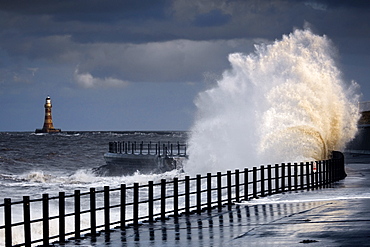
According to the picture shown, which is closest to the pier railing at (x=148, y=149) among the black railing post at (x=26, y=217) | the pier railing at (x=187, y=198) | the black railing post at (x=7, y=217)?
the pier railing at (x=187, y=198)

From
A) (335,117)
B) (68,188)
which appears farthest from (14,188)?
(335,117)

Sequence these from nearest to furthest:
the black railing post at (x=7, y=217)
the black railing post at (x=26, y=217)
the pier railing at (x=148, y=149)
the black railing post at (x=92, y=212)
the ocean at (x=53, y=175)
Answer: the black railing post at (x=7, y=217)
the black railing post at (x=26, y=217)
the black railing post at (x=92, y=212)
the ocean at (x=53, y=175)
the pier railing at (x=148, y=149)

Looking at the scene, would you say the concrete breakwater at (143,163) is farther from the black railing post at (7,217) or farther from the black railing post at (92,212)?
the black railing post at (7,217)

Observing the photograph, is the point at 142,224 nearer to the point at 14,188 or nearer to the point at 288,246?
the point at 288,246

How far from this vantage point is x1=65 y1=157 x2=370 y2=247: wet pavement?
41.3 feet

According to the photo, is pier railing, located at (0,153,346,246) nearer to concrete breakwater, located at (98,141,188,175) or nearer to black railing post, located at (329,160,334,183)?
black railing post, located at (329,160,334,183)

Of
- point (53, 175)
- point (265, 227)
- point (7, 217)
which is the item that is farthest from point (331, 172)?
point (53, 175)

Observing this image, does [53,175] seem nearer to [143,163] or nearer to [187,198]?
[143,163]

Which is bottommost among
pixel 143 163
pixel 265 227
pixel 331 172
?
pixel 265 227

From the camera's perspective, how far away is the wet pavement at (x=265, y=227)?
12.6 metres

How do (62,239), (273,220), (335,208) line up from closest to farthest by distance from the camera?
(62,239)
(273,220)
(335,208)

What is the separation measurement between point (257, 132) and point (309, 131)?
3681 millimetres

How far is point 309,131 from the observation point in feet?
157

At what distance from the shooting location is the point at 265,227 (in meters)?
14.5
